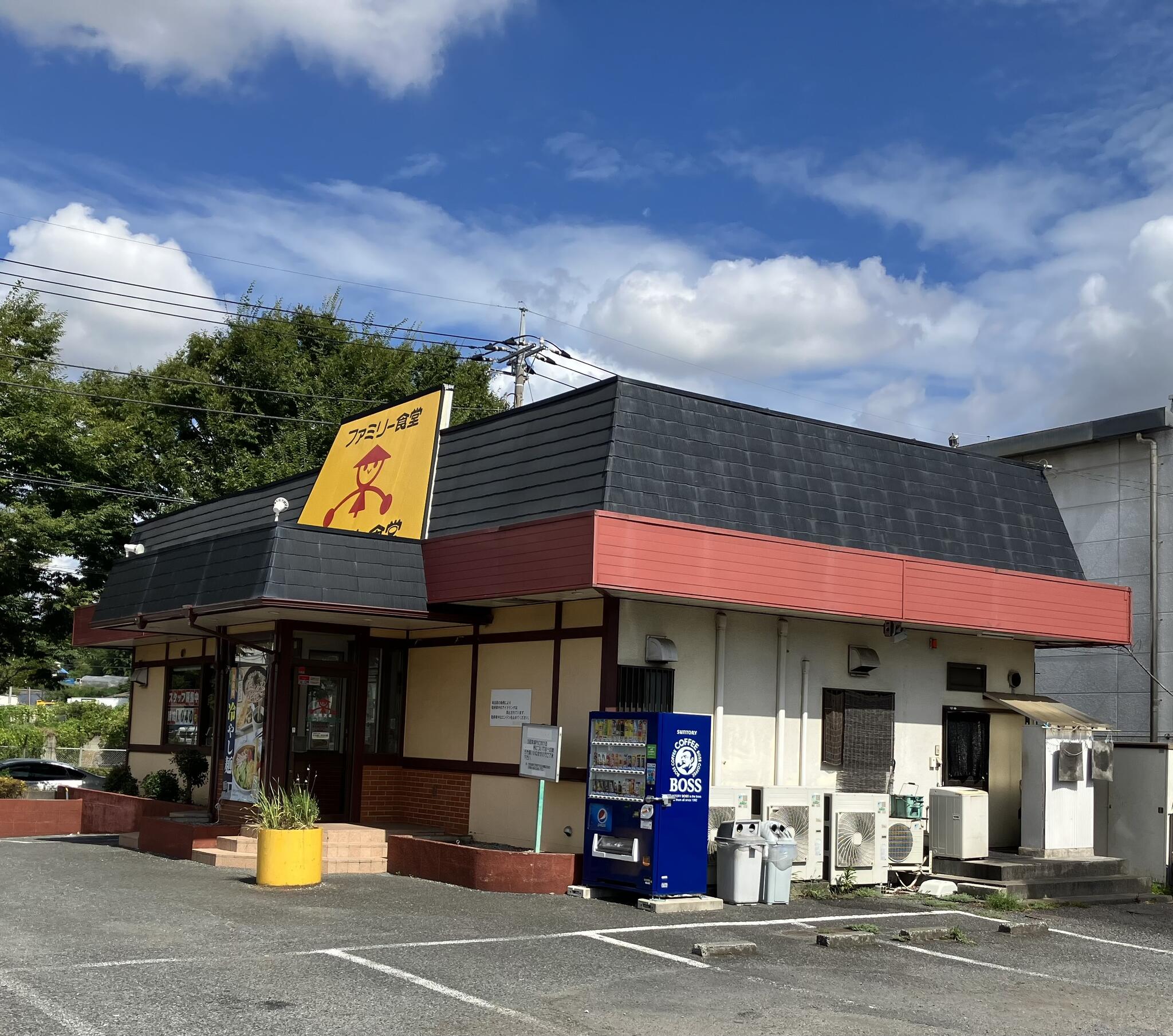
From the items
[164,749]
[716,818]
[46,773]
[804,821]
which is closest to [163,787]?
[164,749]

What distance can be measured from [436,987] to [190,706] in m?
15.7

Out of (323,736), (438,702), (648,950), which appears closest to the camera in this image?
(648,950)

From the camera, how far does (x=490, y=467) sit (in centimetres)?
1727

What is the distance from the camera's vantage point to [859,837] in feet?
52.5

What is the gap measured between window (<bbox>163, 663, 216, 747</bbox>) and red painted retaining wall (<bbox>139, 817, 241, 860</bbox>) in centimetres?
414

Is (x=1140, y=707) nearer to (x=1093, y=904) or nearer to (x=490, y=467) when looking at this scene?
(x=1093, y=904)

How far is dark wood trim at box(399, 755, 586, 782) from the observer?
604 inches

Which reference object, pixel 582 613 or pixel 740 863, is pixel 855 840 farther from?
pixel 582 613

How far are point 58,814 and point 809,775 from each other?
1356 cm

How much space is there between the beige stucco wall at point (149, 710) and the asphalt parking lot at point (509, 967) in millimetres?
9938

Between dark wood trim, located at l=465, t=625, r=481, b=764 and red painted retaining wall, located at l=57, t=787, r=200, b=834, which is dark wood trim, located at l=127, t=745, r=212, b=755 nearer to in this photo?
red painted retaining wall, located at l=57, t=787, r=200, b=834

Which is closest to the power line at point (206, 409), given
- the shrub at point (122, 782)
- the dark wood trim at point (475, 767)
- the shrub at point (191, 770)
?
the shrub at point (122, 782)

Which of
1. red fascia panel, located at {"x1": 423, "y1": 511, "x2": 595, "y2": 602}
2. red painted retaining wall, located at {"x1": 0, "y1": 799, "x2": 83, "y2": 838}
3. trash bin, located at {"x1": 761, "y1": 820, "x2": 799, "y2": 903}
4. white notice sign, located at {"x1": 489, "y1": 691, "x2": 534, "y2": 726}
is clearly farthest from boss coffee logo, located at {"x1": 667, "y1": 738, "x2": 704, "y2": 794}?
red painted retaining wall, located at {"x1": 0, "y1": 799, "x2": 83, "y2": 838}

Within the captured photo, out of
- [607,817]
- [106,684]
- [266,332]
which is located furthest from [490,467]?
[106,684]
